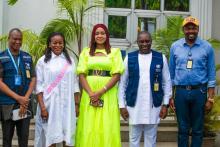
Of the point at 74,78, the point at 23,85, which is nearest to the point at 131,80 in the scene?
the point at 74,78

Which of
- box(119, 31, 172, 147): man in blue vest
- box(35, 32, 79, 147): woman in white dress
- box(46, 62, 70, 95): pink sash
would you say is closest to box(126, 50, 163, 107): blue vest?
box(119, 31, 172, 147): man in blue vest

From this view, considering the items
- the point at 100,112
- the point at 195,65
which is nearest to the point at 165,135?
the point at 195,65

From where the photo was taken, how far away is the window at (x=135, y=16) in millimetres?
9906

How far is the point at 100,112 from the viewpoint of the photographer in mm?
5957

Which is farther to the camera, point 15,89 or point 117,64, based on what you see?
point 117,64

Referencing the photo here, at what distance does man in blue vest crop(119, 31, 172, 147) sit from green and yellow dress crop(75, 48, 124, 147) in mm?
169

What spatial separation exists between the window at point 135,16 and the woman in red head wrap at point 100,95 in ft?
12.9

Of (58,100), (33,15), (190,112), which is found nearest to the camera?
(58,100)

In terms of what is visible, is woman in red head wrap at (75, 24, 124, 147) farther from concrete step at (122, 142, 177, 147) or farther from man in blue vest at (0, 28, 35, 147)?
concrete step at (122, 142, 177, 147)

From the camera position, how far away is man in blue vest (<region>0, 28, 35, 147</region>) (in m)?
5.75

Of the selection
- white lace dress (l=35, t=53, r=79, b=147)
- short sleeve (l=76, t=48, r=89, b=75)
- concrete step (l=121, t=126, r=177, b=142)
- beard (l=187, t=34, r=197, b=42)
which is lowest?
concrete step (l=121, t=126, r=177, b=142)

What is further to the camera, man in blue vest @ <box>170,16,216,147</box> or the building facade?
the building facade

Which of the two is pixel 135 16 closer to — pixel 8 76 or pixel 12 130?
pixel 8 76

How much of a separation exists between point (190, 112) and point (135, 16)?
4160mm
